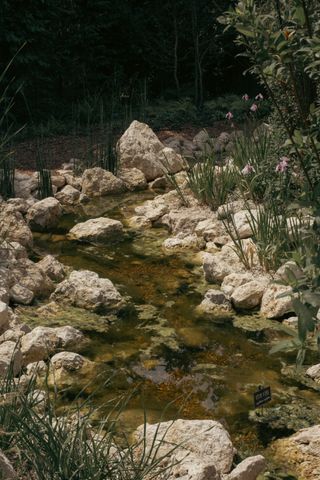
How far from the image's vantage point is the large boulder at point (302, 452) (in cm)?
350

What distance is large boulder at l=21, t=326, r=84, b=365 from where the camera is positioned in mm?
4263

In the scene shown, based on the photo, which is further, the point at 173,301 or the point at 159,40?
the point at 159,40

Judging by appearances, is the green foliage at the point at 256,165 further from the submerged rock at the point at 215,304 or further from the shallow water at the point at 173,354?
the submerged rock at the point at 215,304

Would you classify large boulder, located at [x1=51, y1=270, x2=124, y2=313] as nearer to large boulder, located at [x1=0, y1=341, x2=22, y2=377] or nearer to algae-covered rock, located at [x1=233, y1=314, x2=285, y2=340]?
algae-covered rock, located at [x1=233, y1=314, x2=285, y2=340]

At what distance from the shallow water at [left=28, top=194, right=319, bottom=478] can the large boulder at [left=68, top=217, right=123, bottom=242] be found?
1.43ft

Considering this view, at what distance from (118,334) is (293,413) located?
134 cm

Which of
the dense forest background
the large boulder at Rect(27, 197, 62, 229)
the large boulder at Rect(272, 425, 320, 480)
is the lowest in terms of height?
the large boulder at Rect(272, 425, 320, 480)

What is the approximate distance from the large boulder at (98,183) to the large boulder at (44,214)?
3.09ft

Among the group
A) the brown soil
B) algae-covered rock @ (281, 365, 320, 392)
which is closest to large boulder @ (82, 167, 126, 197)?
the brown soil

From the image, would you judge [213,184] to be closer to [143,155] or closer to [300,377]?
[143,155]

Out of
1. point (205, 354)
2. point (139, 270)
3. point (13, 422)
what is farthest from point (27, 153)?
point (13, 422)

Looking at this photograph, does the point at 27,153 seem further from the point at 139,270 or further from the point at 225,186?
the point at 139,270

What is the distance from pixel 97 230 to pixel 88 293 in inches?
63.6

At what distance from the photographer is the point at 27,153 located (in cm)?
952
